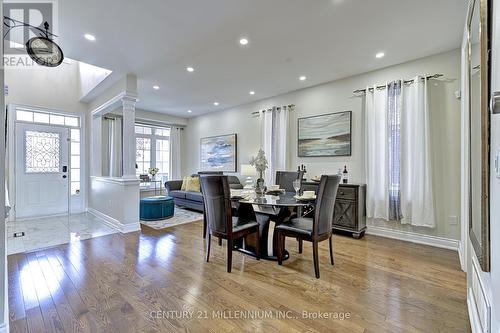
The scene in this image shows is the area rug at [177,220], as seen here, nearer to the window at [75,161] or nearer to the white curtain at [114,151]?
the white curtain at [114,151]

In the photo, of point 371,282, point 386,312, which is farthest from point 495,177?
point 371,282

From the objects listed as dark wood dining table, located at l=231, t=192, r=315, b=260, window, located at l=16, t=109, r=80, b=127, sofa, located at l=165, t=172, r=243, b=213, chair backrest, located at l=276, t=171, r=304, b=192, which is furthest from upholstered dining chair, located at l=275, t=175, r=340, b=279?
window, located at l=16, t=109, r=80, b=127

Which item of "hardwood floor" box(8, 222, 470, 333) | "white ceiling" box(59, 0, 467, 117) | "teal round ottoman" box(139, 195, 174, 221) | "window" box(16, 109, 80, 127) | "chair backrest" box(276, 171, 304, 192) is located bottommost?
"hardwood floor" box(8, 222, 470, 333)

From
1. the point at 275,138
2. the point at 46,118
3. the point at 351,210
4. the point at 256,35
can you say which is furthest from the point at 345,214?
the point at 46,118

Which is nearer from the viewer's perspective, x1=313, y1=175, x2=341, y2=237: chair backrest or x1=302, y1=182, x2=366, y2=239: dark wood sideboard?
x1=313, y1=175, x2=341, y2=237: chair backrest

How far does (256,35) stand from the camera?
288 centimetres

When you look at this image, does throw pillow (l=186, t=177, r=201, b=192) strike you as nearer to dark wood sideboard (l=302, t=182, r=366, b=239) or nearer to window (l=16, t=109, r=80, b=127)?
window (l=16, t=109, r=80, b=127)

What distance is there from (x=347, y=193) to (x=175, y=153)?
566cm

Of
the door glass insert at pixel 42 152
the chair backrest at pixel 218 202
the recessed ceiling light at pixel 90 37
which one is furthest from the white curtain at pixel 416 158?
the door glass insert at pixel 42 152

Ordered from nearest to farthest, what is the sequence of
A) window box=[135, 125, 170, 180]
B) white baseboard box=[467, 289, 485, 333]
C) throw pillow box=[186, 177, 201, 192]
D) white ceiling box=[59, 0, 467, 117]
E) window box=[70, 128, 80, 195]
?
white baseboard box=[467, 289, 485, 333], white ceiling box=[59, 0, 467, 117], window box=[70, 128, 80, 195], throw pillow box=[186, 177, 201, 192], window box=[135, 125, 170, 180]

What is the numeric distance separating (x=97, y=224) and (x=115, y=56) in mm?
3144

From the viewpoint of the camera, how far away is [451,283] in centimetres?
232

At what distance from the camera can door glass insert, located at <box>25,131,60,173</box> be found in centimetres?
497

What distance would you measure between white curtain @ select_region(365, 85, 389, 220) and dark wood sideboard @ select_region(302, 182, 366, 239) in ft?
0.48
